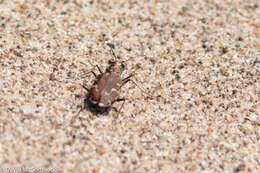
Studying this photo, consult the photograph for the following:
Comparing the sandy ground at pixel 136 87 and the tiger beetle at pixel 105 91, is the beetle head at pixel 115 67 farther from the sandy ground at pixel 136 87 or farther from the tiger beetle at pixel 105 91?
the sandy ground at pixel 136 87

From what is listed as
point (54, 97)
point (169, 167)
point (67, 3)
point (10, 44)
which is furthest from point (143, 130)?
point (67, 3)

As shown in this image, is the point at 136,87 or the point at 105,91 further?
the point at 136,87

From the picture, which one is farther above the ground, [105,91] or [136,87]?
[105,91]

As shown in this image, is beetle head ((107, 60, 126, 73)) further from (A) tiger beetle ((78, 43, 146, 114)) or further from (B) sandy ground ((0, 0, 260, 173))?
(B) sandy ground ((0, 0, 260, 173))

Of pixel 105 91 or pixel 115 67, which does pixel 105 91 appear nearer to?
pixel 105 91

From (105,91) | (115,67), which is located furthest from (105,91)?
(115,67)

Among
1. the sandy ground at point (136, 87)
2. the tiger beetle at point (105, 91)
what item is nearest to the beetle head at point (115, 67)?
the tiger beetle at point (105, 91)

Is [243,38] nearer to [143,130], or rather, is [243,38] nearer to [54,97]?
[143,130]
